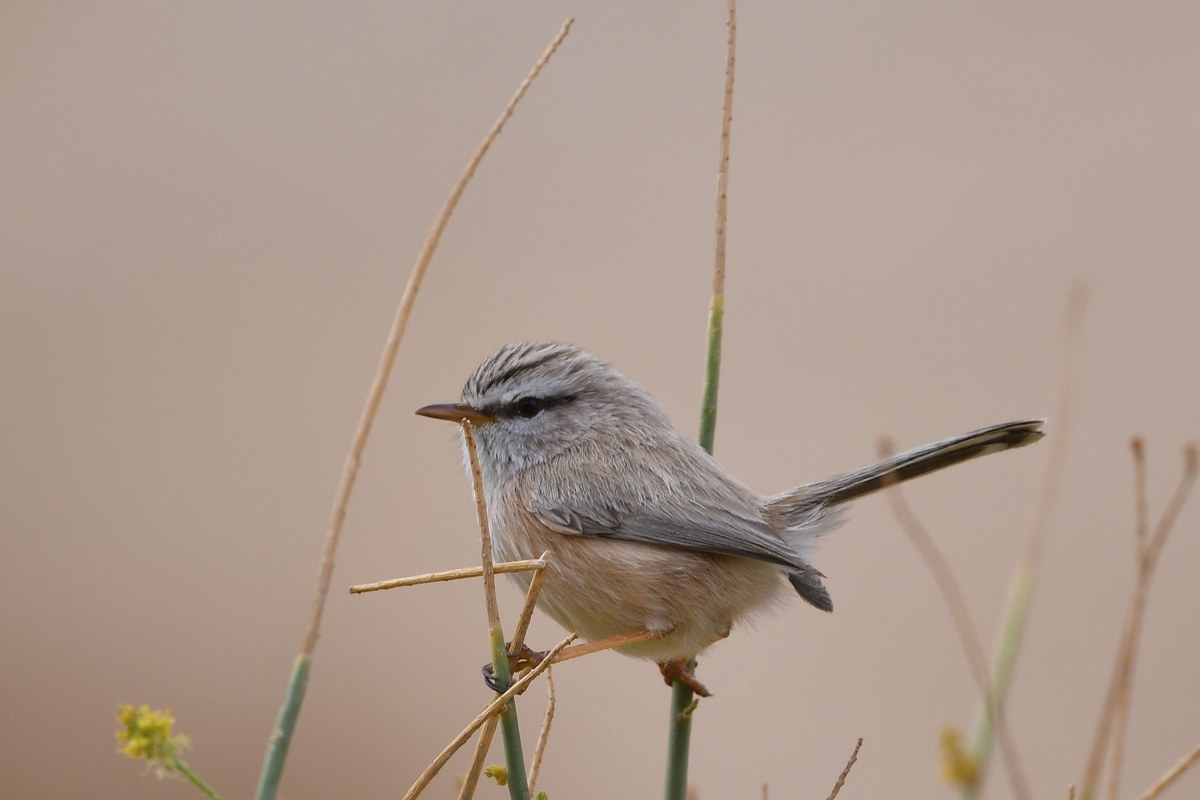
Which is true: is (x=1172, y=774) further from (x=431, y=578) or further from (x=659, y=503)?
(x=659, y=503)

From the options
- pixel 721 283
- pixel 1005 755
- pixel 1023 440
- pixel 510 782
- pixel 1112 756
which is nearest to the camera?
pixel 1005 755

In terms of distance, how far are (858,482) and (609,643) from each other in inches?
31.1

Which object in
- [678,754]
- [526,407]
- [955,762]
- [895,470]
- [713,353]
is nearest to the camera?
[955,762]

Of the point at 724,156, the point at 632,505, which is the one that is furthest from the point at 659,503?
the point at 724,156

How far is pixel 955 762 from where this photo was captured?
1.69ft

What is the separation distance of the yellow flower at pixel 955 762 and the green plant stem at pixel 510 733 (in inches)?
21.2

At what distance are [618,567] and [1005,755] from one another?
149 centimetres

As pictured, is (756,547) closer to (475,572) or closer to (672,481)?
(672,481)

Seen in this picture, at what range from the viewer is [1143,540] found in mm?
784

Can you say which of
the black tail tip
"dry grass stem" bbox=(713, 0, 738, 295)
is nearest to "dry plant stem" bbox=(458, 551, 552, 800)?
"dry grass stem" bbox=(713, 0, 738, 295)

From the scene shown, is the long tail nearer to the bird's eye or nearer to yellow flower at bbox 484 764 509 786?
the bird's eye

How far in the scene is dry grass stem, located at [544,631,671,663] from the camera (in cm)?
167

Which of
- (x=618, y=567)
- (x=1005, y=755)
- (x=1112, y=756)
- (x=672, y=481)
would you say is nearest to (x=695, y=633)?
(x=618, y=567)

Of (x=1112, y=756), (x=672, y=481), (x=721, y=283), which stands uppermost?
(x=721, y=283)
